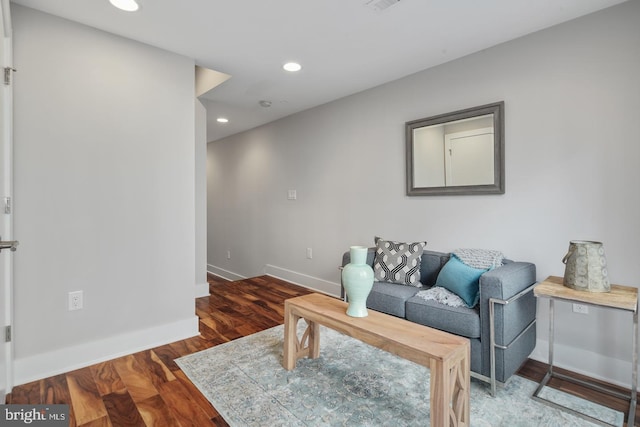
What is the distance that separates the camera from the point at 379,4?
1965 mm

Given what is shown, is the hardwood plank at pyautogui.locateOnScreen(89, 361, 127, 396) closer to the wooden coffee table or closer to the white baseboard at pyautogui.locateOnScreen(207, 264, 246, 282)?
the wooden coffee table

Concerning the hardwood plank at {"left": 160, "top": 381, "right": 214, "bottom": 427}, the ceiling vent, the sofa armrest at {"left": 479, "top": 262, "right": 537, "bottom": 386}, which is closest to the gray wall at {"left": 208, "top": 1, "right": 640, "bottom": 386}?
the sofa armrest at {"left": 479, "top": 262, "right": 537, "bottom": 386}

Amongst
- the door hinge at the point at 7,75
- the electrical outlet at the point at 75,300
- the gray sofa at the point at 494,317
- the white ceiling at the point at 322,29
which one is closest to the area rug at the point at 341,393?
the gray sofa at the point at 494,317

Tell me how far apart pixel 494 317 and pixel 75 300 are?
2692mm

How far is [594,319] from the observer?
2.10m

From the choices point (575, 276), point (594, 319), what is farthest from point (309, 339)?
point (594, 319)

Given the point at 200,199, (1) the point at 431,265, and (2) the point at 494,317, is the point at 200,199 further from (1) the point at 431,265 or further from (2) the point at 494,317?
(2) the point at 494,317

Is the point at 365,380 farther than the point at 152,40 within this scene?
No

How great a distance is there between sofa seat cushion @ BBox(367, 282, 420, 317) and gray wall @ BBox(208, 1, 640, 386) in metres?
0.65

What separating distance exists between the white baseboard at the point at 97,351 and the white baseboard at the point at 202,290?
3.60 ft

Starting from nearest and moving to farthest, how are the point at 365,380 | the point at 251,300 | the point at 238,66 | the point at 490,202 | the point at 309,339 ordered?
the point at 365,380 < the point at 309,339 < the point at 490,202 < the point at 238,66 < the point at 251,300

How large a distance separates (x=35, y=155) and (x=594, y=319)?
375 centimetres

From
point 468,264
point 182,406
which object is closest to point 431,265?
point 468,264

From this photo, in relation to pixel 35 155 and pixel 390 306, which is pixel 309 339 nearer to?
pixel 390 306
